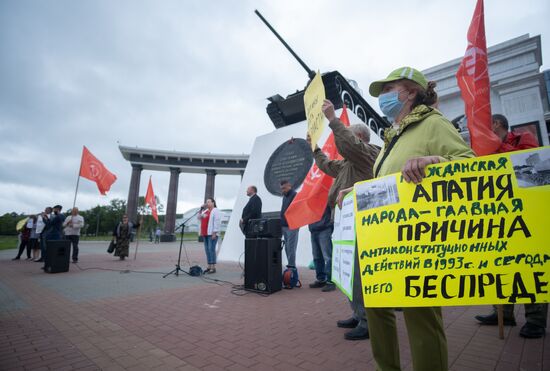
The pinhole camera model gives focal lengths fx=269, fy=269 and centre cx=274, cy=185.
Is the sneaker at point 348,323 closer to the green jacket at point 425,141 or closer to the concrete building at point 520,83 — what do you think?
the green jacket at point 425,141

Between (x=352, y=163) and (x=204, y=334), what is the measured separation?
2.28 m

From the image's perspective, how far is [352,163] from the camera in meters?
2.63

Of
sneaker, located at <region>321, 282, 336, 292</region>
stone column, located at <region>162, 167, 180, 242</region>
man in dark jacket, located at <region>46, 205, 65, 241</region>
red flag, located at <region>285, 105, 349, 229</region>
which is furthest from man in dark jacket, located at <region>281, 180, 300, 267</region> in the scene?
stone column, located at <region>162, 167, 180, 242</region>

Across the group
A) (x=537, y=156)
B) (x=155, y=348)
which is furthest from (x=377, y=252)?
(x=155, y=348)

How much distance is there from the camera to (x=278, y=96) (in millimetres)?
10086

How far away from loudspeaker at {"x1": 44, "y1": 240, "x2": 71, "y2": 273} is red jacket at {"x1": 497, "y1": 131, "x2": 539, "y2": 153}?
358 inches

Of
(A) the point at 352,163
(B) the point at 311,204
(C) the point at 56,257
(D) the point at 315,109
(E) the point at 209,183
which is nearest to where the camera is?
Answer: (A) the point at 352,163

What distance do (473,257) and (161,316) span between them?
3.40 meters

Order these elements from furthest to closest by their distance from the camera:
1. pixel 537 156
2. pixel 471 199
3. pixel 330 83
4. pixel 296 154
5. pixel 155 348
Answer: pixel 330 83 → pixel 296 154 → pixel 155 348 → pixel 471 199 → pixel 537 156

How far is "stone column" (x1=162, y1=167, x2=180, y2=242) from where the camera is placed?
89.3 ft

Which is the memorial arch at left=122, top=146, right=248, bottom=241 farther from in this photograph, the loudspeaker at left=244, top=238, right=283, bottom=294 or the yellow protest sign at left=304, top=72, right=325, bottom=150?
the yellow protest sign at left=304, top=72, right=325, bottom=150

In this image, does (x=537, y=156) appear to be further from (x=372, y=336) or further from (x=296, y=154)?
(x=296, y=154)

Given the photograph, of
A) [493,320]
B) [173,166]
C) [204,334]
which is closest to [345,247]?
[204,334]

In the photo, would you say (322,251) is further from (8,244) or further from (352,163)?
(8,244)
